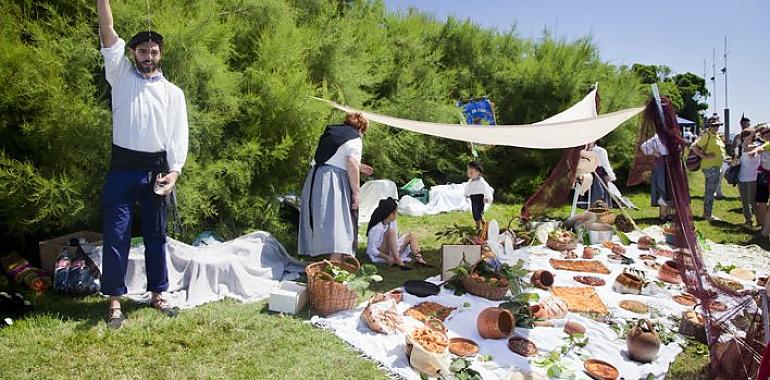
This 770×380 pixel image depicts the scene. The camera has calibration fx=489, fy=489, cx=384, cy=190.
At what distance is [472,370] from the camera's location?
93.0 inches

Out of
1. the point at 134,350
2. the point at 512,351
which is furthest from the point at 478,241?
the point at 134,350

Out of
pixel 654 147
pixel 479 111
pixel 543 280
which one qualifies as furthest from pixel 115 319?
pixel 479 111

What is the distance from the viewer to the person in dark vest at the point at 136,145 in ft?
9.06

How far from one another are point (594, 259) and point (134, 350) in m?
3.77

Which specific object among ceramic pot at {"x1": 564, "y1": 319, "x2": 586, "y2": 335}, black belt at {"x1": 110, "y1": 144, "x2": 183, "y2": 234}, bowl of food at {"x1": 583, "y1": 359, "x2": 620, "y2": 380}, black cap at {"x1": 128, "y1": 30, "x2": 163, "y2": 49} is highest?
black cap at {"x1": 128, "y1": 30, "x2": 163, "y2": 49}

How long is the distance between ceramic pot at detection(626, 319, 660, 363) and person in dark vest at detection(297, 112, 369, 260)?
79.3 inches

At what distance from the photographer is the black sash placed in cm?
380

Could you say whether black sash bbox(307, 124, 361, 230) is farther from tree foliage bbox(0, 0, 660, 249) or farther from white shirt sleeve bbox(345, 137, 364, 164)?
tree foliage bbox(0, 0, 660, 249)

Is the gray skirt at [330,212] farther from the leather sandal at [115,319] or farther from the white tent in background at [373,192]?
the white tent in background at [373,192]

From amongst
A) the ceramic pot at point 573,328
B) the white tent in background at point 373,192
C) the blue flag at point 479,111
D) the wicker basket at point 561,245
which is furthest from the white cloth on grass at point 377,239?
the blue flag at point 479,111

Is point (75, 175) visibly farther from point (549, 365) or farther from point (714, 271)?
point (714, 271)

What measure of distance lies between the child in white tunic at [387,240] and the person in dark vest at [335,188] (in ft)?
1.50

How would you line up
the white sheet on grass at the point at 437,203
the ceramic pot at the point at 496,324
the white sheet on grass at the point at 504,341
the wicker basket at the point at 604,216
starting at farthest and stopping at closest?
the white sheet on grass at the point at 437,203 → the wicker basket at the point at 604,216 → the ceramic pot at the point at 496,324 → the white sheet on grass at the point at 504,341

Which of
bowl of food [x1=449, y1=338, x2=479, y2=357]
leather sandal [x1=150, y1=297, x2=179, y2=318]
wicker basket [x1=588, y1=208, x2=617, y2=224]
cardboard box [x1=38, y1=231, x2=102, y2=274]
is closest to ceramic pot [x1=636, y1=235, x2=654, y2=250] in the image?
wicker basket [x1=588, y1=208, x2=617, y2=224]
